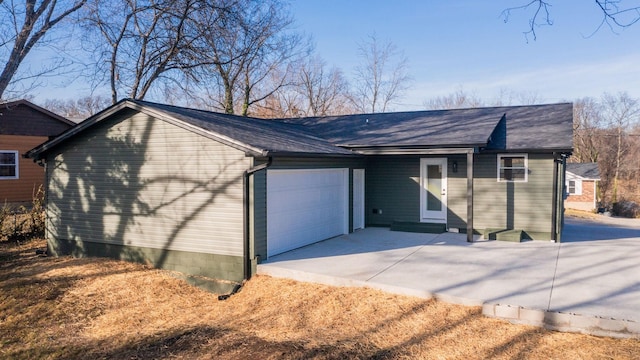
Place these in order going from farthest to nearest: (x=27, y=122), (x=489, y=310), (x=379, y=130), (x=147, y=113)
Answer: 1. (x=27, y=122)
2. (x=379, y=130)
3. (x=147, y=113)
4. (x=489, y=310)

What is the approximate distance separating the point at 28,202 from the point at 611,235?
2067 centimetres

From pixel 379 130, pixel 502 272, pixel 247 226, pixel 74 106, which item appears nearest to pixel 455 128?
pixel 379 130

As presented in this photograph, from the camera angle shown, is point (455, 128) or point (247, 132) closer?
point (247, 132)

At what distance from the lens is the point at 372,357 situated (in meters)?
4.95

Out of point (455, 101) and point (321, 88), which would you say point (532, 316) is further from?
point (455, 101)

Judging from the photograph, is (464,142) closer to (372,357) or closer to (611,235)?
(611,235)

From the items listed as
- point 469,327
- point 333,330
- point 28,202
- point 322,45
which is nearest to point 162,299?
point 333,330

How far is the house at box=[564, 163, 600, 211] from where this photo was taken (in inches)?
1219

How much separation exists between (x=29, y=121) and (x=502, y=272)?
19.0m

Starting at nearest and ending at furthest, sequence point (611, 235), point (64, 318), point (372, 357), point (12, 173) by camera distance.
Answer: point (372, 357), point (64, 318), point (611, 235), point (12, 173)

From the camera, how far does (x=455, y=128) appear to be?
12.0m

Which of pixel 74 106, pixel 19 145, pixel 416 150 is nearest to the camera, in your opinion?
pixel 416 150

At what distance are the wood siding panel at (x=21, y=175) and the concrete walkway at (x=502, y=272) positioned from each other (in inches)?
574

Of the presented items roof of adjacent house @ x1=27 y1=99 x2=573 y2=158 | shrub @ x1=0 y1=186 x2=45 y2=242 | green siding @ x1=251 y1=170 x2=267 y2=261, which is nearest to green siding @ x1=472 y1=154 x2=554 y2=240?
roof of adjacent house @ x1=27 y1=99 x2=573 y2=158
